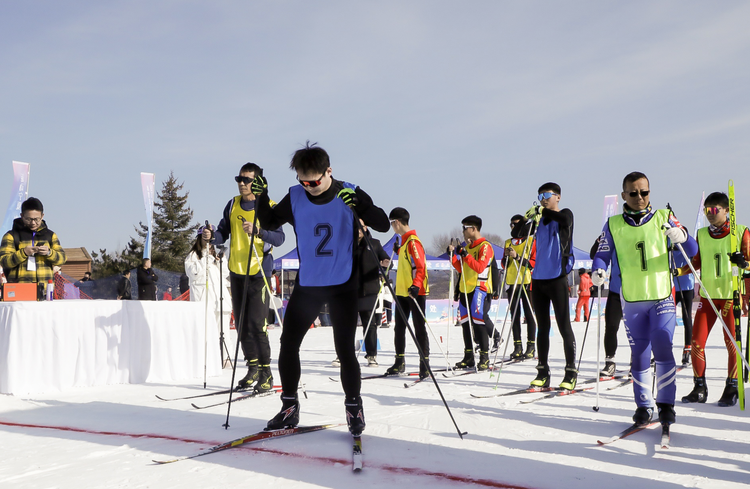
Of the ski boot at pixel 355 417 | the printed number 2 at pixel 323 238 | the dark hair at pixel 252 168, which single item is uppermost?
the dark hair at pixel 252 168

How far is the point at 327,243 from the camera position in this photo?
3684mm

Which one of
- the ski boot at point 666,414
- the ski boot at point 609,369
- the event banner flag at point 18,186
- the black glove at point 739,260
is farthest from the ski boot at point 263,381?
the event banner flag at point 18,186

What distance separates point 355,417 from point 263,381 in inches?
87.3

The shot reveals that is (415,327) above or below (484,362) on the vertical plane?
above

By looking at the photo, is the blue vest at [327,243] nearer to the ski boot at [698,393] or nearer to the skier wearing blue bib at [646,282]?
the skier wearing blue bib at [646,282]

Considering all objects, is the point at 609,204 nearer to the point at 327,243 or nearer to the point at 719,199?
the point at 719,199

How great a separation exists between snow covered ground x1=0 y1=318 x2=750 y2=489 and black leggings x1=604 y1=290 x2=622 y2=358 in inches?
38.9

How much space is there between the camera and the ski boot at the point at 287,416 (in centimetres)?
384

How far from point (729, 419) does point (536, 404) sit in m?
1.38

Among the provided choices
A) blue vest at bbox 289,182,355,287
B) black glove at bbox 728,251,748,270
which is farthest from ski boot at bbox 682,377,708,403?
blue vest at bbox 289,182,355,287

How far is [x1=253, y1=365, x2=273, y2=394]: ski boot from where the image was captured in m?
5.59

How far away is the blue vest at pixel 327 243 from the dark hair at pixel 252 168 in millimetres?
1929

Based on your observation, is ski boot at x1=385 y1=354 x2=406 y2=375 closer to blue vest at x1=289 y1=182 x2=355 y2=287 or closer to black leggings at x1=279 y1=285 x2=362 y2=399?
black leggings at x1=279 y1=285 x2=362 y2=399

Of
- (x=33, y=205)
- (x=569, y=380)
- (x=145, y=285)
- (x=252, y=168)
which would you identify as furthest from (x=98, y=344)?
(x=145, y=285)
